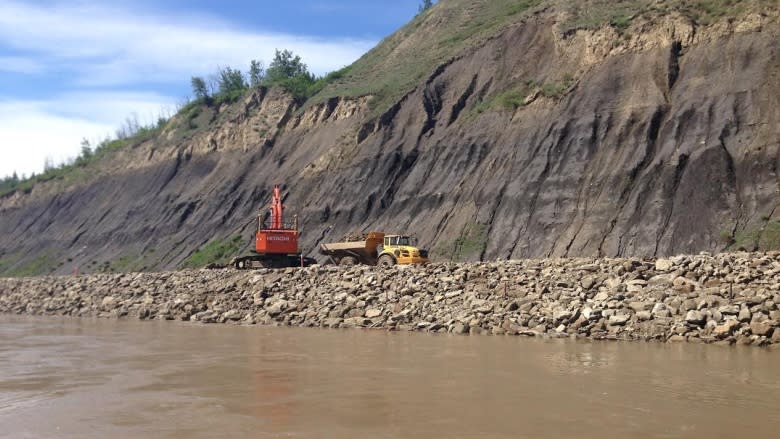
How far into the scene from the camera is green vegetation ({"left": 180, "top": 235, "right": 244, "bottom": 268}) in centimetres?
A: 4225

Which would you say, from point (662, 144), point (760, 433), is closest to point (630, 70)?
point (662, 144)

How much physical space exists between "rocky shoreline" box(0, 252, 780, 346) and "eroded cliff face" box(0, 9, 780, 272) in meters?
6.79

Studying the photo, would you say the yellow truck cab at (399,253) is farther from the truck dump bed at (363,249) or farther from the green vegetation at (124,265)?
the green vegetation at (124,265)

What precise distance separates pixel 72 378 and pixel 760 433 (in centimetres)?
1078

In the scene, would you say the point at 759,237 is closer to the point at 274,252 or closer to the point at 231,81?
the point at 274,252

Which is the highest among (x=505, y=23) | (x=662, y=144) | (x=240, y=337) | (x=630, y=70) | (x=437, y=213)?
(x=505, y=23)

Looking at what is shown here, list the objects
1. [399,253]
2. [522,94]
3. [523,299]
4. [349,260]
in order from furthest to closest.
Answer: [522,94]
[349,260]
[399,253]
[523,299]

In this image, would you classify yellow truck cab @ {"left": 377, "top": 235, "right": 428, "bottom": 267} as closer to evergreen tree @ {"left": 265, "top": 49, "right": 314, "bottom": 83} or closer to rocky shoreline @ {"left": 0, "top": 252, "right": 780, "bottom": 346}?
rocky shoreline @ {"left": 0, "top": 252, "right": 780, "bottom": 346}

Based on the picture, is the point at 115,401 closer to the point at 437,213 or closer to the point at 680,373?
the point at 680,373

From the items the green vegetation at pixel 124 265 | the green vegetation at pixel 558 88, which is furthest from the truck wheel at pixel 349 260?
the green vegetation at pixel 124 265

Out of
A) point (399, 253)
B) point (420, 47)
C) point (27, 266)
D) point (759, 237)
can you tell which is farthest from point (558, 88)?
point (27, 266)

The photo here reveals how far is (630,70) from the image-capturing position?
34.2 m

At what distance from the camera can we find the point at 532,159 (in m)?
33.5

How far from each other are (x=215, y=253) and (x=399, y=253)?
19.8m
